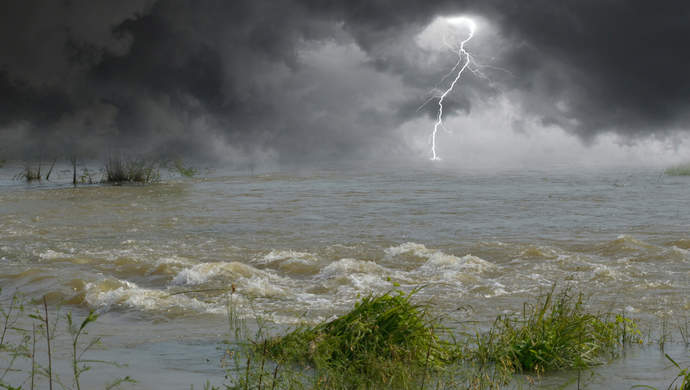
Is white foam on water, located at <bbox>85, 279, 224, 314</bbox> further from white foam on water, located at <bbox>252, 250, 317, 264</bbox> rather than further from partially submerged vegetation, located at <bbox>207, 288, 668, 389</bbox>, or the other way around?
white foam on water, located at <bbox>252, 250, 317, 264</bbox>

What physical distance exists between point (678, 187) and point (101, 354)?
27.4 meters

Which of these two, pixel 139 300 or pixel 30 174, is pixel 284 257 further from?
pixel 30 174

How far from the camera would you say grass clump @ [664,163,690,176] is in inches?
1439

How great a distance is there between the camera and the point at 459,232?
1462cm

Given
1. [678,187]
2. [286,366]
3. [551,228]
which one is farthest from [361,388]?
[678,187]

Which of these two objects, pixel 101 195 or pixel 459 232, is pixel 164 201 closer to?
pixel 101 195

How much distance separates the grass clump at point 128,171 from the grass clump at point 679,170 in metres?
30.0

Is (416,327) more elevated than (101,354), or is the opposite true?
(416,327)

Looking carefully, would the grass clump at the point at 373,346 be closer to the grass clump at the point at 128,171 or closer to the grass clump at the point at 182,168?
the grass clump at the point at 128,171

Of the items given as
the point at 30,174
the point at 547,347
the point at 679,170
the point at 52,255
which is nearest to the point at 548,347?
the point at 547,347

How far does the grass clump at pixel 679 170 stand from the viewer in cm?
3655

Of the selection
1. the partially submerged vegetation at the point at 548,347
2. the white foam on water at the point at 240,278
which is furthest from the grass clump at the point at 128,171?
the partially submerged vegetation at the point at 548,347

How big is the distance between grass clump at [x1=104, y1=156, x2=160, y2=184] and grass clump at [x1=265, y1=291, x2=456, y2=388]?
29.2 meters

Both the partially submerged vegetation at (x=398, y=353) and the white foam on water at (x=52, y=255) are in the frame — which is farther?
the white foam on water at (x=52, y=255)
